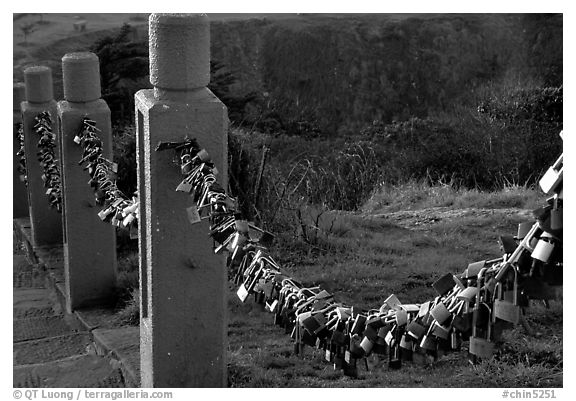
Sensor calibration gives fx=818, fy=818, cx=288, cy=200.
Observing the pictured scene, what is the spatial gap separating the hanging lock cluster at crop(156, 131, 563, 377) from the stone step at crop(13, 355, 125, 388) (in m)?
1.30

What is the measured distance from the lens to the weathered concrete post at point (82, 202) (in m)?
4.81

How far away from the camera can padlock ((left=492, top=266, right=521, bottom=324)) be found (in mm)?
2066

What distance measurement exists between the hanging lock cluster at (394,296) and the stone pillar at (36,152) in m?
3.46

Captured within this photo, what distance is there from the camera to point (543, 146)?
13.8m

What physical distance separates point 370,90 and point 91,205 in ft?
108

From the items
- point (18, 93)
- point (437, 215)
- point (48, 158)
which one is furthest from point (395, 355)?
point (18, 93)

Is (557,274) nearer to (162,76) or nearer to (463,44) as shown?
(162,76)

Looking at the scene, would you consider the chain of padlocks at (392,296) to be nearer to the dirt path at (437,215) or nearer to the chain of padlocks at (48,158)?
the chain of padlocks at (48,158)

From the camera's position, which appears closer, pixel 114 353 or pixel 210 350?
pixel 210 350

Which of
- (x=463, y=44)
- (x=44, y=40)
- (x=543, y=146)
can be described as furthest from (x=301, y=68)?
(x=543, y=146)

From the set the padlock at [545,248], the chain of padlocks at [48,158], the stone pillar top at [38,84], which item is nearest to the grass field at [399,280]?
the padlock at [545,248]

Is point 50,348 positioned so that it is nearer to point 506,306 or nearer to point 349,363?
point 349,363

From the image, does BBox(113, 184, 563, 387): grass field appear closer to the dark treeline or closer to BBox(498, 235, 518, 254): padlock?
BBox(498, 235, 518, 254): padlock

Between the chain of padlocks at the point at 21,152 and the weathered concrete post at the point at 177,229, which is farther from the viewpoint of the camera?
the chain of padlocks at the point at 21,152
